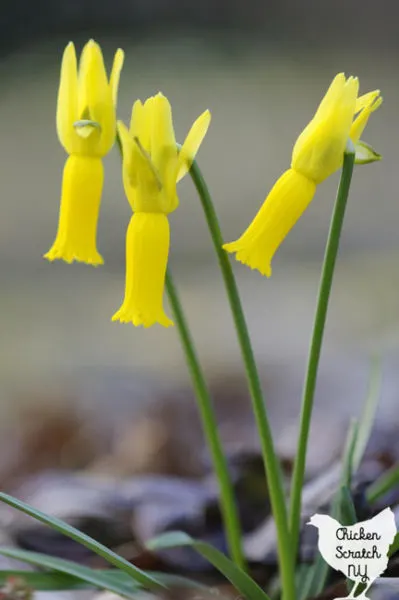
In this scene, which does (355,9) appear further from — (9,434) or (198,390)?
(9,434)

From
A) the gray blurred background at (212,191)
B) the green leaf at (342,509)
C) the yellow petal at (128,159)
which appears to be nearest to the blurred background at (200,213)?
the gray blurred background at (212,191)

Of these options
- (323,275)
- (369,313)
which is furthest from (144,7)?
(323,275)

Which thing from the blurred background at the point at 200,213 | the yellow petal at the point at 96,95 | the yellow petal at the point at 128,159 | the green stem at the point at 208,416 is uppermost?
the blurred background at the point at 200,213

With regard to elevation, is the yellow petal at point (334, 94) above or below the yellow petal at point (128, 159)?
above

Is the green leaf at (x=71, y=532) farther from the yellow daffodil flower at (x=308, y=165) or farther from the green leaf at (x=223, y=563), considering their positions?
the yellow daffodil flower at (x=308, y=165)

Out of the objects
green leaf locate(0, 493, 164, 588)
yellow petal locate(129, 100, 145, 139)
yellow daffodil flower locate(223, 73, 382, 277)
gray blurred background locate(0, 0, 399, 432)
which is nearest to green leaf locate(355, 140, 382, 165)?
yellow daffodil flower locate(223, 73, 382, 277)

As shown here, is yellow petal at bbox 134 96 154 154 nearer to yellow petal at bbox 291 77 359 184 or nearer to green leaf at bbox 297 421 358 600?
yellow petal at bbox 291 77 359 184

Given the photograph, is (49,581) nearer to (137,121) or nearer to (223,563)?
(223,563)
